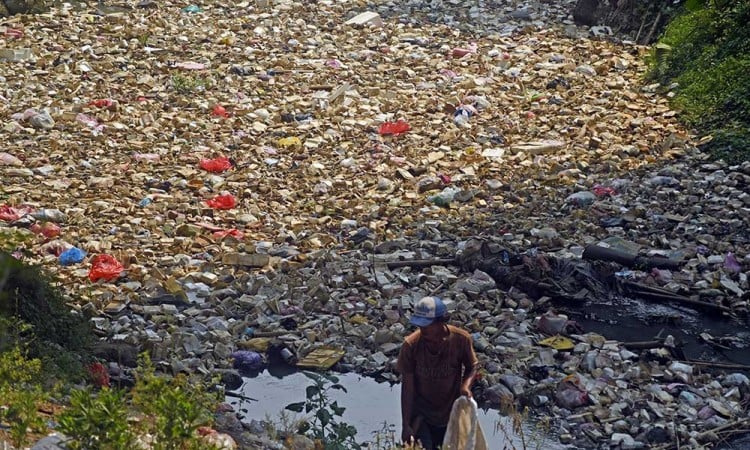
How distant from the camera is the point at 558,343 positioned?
20.7 feet

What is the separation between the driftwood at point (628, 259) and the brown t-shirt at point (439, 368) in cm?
278

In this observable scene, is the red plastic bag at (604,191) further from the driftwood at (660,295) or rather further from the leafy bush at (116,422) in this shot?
the leafy bush at (116,422)

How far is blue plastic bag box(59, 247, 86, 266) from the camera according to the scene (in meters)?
7.11

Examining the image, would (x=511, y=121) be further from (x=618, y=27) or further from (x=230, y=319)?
(x=230, y=319)

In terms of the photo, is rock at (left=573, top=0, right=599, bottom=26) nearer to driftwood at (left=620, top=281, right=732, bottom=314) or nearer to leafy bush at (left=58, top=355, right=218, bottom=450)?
driftwood at (left=620, top=281, right=732, bottom=314)

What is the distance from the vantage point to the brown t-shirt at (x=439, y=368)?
4.56 meters

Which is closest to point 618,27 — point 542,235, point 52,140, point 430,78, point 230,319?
point 430,78

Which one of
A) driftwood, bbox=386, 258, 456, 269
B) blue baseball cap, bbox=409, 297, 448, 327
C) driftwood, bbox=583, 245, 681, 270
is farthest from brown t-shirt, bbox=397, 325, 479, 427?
driftwood, bbox=583, 245, 681, 270

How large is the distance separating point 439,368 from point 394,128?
522cm

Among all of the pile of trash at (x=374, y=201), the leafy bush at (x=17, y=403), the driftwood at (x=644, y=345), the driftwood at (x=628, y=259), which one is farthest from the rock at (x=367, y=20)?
the leafy bush at (x=17, y=403)

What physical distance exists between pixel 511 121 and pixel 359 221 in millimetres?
2498

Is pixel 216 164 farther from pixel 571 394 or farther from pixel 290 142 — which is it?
pixel 571 394

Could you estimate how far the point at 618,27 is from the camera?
40.6 ft

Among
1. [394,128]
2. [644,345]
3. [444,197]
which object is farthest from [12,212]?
[644,345]
